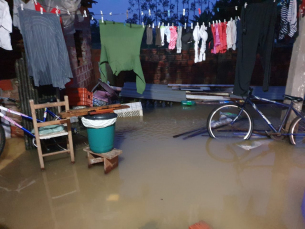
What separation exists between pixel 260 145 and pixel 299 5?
275 cm

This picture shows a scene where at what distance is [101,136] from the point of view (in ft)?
11.3

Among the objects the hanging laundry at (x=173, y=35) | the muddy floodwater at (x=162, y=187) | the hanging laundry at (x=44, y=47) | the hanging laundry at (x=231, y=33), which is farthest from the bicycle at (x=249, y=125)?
the hanging laundry at (x=44, y=47)

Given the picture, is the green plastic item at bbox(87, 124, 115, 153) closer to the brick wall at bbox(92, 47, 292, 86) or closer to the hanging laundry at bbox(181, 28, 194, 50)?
the hanging laundry at bbox(181, 28, 194, 50)

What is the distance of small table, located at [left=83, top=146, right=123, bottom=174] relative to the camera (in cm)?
351

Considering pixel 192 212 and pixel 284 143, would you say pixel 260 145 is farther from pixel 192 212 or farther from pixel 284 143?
pixel 192 212

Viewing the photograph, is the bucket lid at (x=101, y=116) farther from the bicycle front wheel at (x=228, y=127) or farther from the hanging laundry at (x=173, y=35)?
the hanging laundry at (x=173, y=35)

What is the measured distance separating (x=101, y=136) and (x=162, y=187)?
1176 mm

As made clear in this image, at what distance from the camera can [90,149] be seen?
3.69 metres

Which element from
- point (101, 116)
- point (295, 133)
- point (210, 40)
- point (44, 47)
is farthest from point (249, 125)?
point (44, 47)

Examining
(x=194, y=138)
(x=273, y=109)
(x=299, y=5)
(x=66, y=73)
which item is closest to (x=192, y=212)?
(x=194, y=138)

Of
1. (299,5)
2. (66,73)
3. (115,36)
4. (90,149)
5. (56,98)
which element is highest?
(299,5)

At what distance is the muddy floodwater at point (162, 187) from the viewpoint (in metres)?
2.64

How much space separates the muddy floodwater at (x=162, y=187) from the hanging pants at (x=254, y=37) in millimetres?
1431

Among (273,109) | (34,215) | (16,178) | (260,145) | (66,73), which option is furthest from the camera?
(273,109)
